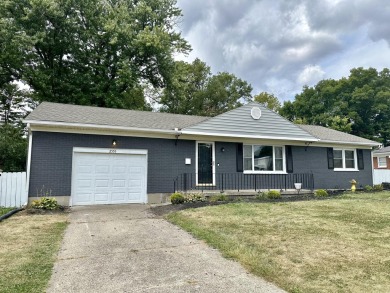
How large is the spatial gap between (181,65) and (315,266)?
20893 mm

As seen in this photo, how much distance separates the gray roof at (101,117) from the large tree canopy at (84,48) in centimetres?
736

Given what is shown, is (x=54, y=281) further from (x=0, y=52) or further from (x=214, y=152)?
(x=0, y=52)

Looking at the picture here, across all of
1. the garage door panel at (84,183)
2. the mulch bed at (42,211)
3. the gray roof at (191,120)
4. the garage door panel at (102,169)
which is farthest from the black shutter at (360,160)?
the mulch bed at (42,211)

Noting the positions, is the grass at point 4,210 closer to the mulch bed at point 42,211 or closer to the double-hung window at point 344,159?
the mulch bed at point 42,211

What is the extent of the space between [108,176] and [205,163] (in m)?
4.01

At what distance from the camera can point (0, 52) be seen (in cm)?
1769

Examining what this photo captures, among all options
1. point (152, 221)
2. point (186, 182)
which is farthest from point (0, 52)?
point (152, 221)

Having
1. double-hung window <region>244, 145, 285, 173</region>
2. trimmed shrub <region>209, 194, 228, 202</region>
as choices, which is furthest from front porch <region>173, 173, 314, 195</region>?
trimmed shrub <region>209, 194, 228, 202</region>

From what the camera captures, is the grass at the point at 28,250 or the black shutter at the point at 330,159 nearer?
the grass at the point at 28,250

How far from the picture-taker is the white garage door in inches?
400

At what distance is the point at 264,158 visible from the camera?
13258 millimetres

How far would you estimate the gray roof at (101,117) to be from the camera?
10047mm

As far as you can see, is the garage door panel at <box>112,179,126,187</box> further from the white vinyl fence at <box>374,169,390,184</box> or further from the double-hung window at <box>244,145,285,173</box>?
the white vinyl fence at <box>374,169,390,184</box>

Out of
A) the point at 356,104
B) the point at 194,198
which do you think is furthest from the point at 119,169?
the point at 356,104
